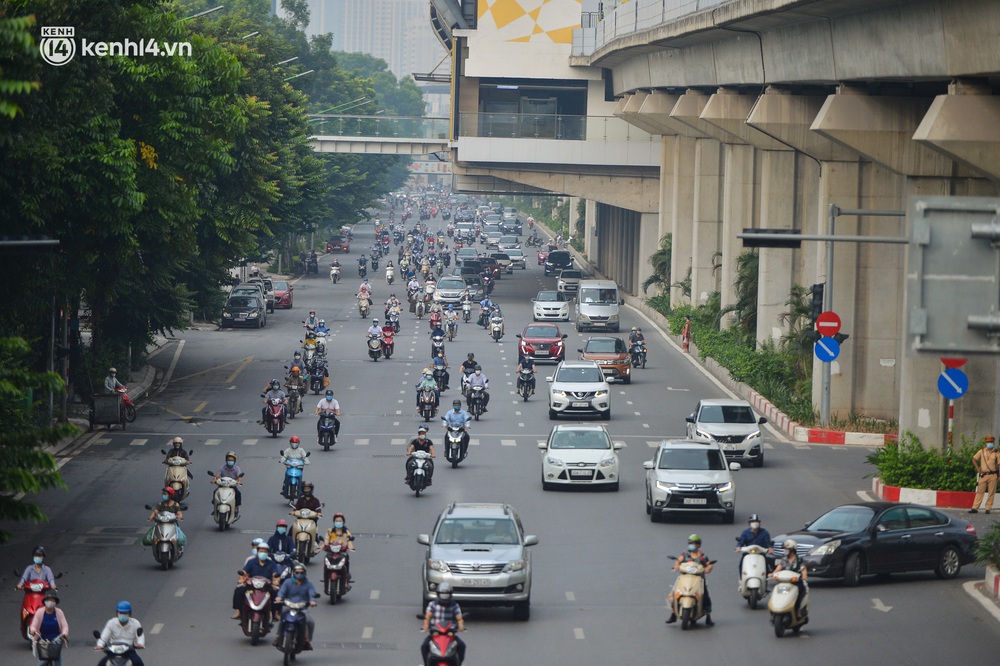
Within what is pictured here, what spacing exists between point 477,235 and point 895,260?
343 ft

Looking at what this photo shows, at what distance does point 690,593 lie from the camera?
2350 centimetres

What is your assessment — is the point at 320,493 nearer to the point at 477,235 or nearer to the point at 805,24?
the point at 805,24

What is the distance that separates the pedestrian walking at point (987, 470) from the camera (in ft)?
109

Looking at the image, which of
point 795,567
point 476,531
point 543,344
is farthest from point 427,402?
point 795,567

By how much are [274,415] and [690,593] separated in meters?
20.8

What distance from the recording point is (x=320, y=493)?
3469cm

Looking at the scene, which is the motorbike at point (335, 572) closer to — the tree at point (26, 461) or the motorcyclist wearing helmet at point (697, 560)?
the motorcyclist wearing helmet at point (697, 560)

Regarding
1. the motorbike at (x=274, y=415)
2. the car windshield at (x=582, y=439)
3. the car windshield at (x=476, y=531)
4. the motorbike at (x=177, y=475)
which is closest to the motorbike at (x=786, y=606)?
the car windshield at (x=476, y=531)

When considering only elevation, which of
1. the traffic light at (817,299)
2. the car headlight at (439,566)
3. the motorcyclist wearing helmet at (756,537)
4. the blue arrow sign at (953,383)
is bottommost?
the car headlight at (439,566)

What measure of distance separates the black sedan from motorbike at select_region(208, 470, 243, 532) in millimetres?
9730

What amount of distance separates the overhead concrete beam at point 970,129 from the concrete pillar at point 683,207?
45100mm

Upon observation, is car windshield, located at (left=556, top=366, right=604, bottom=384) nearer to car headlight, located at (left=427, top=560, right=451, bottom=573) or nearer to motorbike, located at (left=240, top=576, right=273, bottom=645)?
car headlight, located at (left=427, top=560, right=451, bottom=573)

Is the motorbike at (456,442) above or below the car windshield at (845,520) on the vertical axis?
below

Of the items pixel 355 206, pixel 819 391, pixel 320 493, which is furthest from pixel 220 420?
pixel 355 206
